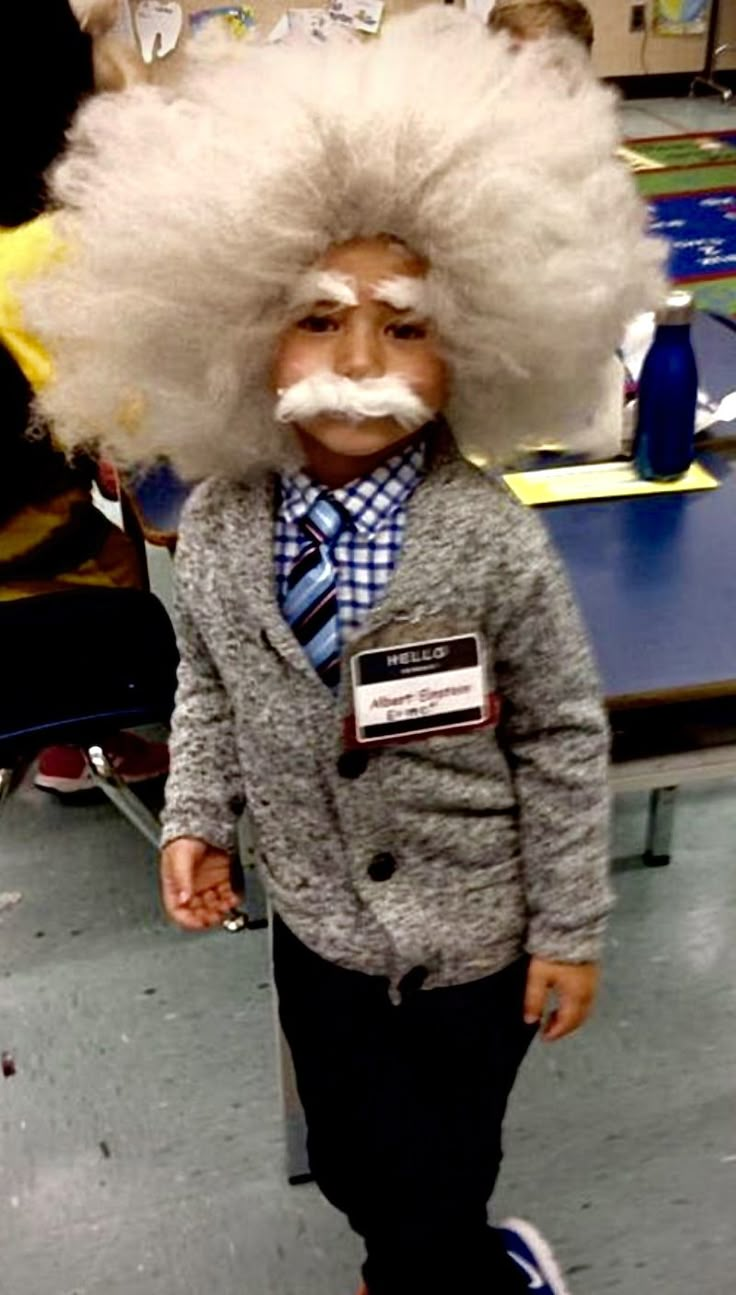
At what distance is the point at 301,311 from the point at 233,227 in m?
0.07

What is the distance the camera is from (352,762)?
3.31 feet

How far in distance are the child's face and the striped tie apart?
0.20 ft

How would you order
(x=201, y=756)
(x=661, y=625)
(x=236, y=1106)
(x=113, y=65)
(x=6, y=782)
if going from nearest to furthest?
(x=201, y=756)
(x=661, y=625)
(x=236, y=1106)
(x=113, y=65)
(x=6, y=782)

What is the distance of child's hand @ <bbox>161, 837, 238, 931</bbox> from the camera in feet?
3.70

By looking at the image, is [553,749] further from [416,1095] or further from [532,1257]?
[532,1257]

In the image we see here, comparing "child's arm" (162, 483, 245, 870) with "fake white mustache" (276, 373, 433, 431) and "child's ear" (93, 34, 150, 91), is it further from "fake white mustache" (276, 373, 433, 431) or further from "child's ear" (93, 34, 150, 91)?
"child's ear" (93, 34, 150, 91)

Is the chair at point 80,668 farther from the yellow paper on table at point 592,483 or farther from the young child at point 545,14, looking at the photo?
the young child at point 545,14

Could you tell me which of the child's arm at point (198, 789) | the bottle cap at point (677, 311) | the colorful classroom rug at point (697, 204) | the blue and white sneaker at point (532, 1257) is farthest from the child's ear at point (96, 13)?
the blue and white sneaker at point (532, 1257)

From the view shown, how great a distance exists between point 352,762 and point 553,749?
148mm

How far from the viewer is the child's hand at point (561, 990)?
3.51ft

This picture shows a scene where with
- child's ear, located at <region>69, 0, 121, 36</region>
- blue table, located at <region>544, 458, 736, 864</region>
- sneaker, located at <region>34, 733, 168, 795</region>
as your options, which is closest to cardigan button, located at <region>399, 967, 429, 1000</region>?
blue table, located at <region>544, 458, 736, 864</region>

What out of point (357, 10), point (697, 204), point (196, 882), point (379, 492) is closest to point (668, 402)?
point (379, 492)

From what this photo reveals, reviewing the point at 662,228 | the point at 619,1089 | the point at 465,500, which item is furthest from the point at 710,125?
the point at 465,500

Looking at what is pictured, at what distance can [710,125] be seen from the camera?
19.4ft
